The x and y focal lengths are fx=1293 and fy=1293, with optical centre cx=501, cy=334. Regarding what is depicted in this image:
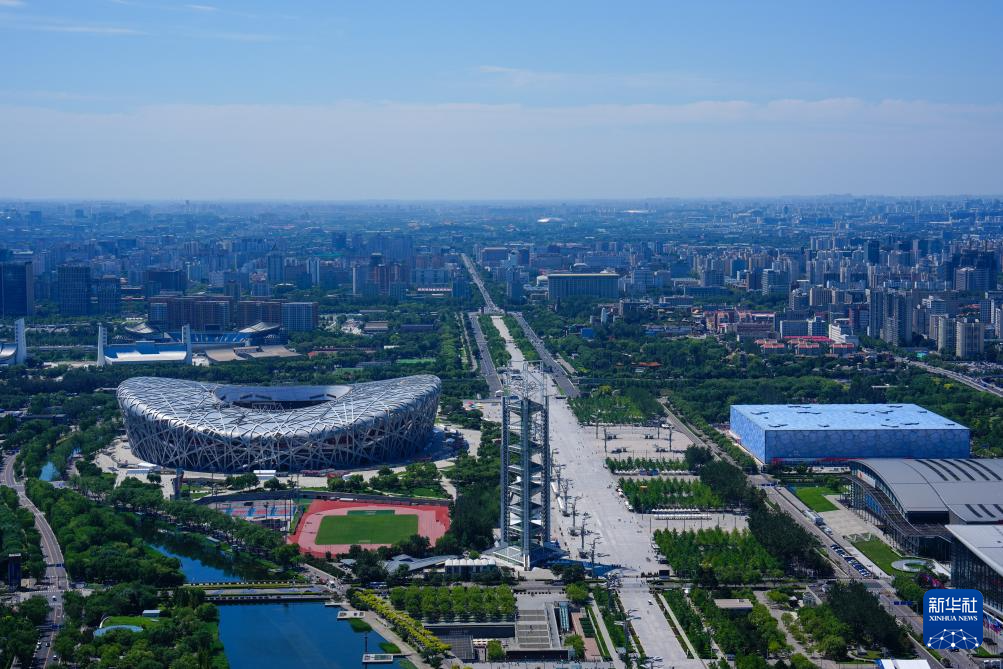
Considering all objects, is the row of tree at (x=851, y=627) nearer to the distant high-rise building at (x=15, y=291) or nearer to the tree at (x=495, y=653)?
the tree at (x=495, y=653)

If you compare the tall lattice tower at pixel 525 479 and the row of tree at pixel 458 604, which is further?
the tall lattice tower at pixel 525 479

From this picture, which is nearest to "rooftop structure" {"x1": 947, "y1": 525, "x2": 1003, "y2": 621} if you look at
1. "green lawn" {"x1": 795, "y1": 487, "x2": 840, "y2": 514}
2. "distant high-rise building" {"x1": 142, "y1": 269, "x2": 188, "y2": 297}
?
"green lawn" {"x1": 795, "y1": 487, "x2": 840, "y2": 514}

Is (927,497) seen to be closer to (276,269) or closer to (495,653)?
(495,653)

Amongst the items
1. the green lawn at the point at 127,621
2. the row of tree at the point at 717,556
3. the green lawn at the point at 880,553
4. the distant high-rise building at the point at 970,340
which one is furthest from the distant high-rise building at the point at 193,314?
the green lawn at the point at 880,553

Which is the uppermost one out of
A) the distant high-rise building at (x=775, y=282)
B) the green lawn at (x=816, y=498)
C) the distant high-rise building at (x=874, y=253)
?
the distant high-rise building at (x=874, y=253)

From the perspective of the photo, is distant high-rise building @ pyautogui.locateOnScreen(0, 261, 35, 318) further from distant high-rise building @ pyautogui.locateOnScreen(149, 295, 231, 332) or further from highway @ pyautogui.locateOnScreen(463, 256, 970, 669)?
highway @ pyautogui.locateOnScreen(463, 256, 970, 669)

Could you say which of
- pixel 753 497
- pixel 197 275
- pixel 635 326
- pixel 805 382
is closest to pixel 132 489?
pixel 753 497

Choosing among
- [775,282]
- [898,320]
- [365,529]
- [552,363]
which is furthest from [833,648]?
[775,282]
